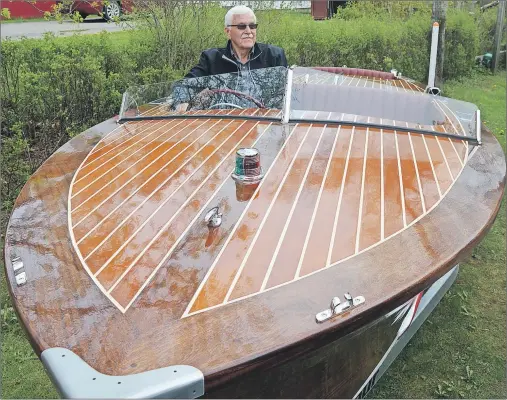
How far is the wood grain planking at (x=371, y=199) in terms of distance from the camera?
1.66m

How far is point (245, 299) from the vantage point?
1.39 m

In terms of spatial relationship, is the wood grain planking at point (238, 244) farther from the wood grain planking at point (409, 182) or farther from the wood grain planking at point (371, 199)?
the wood grain planking at point (409, 182)

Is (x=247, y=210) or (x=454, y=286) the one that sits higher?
(x=247, y=210)

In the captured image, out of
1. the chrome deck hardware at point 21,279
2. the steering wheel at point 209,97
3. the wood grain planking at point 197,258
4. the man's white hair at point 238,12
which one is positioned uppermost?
the man's white hair at point 238,12

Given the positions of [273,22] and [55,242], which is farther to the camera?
[273,22]

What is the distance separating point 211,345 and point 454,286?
7.01 feet

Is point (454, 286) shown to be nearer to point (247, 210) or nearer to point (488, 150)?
point (488, 150)

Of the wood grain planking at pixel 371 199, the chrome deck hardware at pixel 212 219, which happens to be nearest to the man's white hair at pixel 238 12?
the wood grain planking at pixel 371 199

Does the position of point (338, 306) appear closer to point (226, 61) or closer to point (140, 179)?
point (140, 179)

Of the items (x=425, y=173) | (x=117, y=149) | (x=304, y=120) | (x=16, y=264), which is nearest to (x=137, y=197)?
(x=16, y=264)

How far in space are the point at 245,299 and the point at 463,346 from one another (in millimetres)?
1562

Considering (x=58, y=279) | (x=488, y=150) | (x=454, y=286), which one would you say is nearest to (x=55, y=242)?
(x=58, y=279)

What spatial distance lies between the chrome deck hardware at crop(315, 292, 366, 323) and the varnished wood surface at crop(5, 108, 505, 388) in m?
0.02

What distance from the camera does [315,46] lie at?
256 inches
